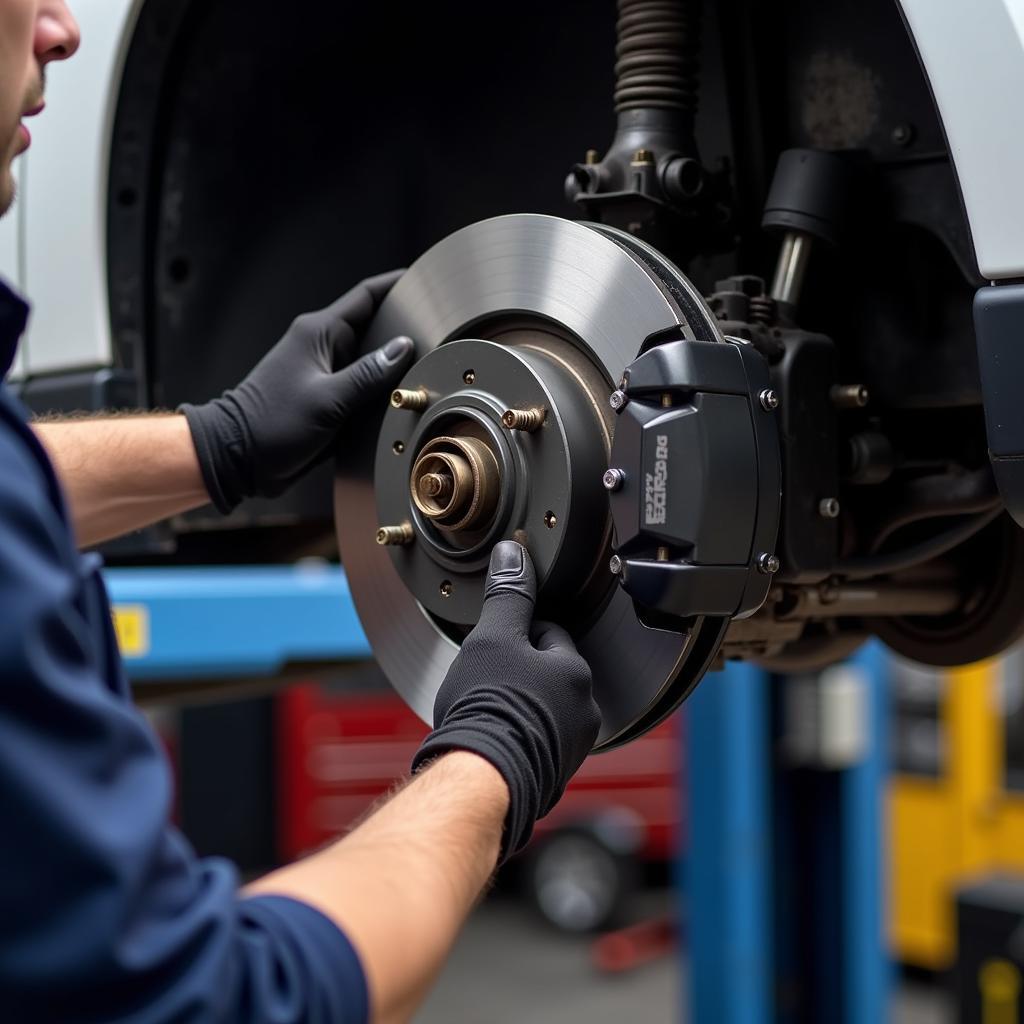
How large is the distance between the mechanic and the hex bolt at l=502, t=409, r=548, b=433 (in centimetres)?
8

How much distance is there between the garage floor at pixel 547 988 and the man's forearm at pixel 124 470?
130 inches

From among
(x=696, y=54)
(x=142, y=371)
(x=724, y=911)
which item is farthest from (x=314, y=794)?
(x=696, y=54)

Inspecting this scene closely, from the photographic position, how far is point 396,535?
97 centimetres

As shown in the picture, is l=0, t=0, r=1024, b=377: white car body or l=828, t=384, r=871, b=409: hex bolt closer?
l=828, t=384, r=871, b=409: hex bolt

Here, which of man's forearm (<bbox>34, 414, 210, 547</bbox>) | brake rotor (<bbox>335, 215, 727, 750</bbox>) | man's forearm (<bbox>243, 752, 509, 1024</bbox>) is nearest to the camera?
man's forearm (<bbox>243, 752, 509, 1024</bbox>)

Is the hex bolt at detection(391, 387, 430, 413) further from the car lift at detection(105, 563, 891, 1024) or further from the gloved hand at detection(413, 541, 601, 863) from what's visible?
the car lift at detection(105, 563, 891, 1024)

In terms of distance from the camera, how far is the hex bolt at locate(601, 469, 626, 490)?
84cm

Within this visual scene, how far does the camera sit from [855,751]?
311cm

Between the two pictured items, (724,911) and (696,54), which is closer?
(696,54)

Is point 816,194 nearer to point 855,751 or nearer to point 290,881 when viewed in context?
point 290,881

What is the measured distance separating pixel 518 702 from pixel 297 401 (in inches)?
15.9

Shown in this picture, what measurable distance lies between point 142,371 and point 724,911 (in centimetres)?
219

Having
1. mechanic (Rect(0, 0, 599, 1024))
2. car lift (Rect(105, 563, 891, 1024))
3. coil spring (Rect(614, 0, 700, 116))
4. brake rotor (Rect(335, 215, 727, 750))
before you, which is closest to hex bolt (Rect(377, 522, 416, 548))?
brake rotor (Rect(335, 215, 727, 750))

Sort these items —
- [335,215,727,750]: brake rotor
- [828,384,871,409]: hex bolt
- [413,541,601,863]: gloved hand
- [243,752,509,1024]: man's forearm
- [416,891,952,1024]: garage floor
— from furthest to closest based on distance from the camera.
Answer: [416,891,952,1024]: garage floor → [828,384,871,409]: hex bolt → [335,215,727,750]: brake rotor → [413,541,601,863]: gloved hand → [243,752,509,1024]: man's forearm
